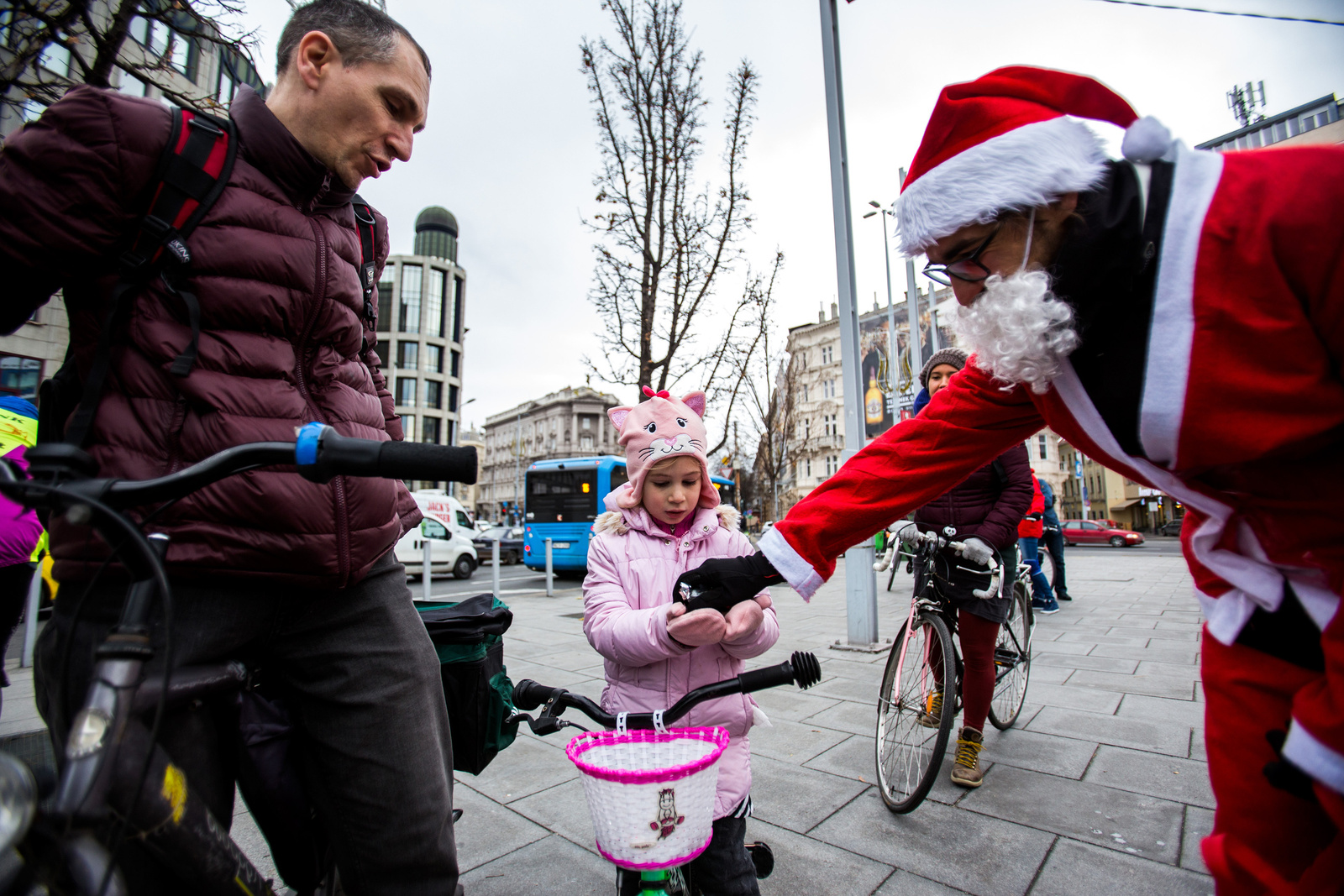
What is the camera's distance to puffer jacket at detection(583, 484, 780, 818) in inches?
71.6

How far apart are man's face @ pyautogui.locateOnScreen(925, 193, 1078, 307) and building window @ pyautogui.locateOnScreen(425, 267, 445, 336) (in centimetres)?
6701

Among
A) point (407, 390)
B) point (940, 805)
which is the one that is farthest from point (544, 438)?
point (940, 805)

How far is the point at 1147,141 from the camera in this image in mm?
1160

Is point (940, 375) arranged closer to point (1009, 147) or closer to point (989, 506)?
point (989, 506)

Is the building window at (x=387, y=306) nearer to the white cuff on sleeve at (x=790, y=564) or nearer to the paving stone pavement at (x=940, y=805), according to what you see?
the paving stone pavement at (x=940, y=805)

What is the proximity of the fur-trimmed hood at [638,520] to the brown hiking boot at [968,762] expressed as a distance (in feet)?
5.91

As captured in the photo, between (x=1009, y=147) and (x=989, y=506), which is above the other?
(x=1009, y=147)

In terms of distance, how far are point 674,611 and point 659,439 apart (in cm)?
72

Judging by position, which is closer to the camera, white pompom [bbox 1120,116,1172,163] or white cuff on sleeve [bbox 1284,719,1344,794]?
white cuff on sleeve [bbox 1284,719,1344,794]

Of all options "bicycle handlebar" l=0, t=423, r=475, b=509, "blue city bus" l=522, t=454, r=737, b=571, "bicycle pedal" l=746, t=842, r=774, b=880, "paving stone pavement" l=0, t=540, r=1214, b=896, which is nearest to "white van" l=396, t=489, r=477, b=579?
"blue city bus" l=522, t=454, r=737, b=571

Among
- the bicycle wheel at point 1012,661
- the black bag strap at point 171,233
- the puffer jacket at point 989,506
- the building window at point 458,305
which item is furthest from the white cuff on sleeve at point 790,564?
the building window at point 458,305

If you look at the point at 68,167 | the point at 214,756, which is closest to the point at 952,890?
the point at 214,756

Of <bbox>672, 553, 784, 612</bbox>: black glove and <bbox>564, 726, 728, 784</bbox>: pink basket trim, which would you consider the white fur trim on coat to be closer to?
<bbox>672, 553, 784, 612</bbox>: black glove

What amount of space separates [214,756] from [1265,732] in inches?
68.0
